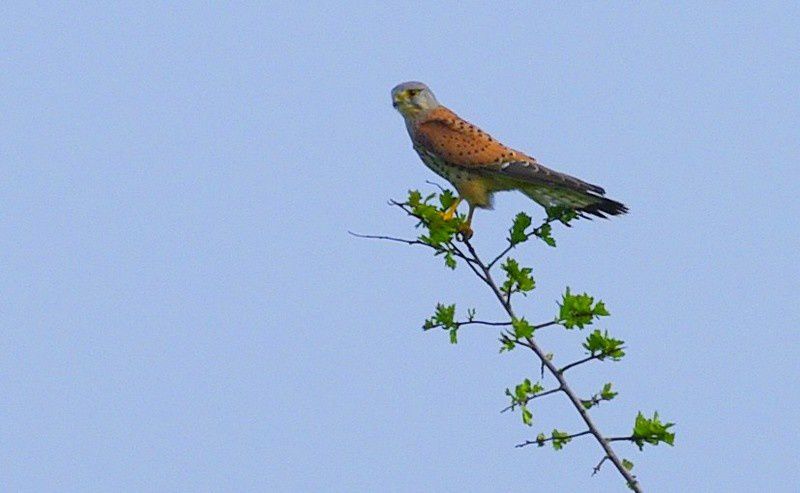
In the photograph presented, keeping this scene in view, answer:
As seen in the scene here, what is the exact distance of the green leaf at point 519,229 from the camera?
4875mm

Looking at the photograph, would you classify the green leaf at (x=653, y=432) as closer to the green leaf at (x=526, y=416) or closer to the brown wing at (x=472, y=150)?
the green leaf at (x=526, y=416)

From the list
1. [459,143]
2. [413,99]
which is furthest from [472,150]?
[413,99]

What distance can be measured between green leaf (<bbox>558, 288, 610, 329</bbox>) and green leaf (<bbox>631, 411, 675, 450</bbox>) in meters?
0.42

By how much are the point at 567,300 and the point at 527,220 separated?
57 cm

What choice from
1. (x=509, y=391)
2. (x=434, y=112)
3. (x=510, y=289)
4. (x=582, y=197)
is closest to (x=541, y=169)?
(x=582, y=197)

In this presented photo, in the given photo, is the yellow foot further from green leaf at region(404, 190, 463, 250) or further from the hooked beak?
the hooked beak

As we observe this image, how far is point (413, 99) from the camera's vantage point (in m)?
6.52

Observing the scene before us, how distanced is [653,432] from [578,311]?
51cm

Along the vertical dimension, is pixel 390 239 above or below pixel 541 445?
above

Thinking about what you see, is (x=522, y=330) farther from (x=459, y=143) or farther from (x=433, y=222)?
(x=459, y=143)

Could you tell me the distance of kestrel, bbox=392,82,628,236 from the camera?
5.52m

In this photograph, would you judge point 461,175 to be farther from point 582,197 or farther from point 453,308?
point 453,308

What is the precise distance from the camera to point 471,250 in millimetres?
4699

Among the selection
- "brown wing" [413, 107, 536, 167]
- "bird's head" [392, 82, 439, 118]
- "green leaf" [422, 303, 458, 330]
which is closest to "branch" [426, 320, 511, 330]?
"green leaf" [422, 303, 458, 330]
